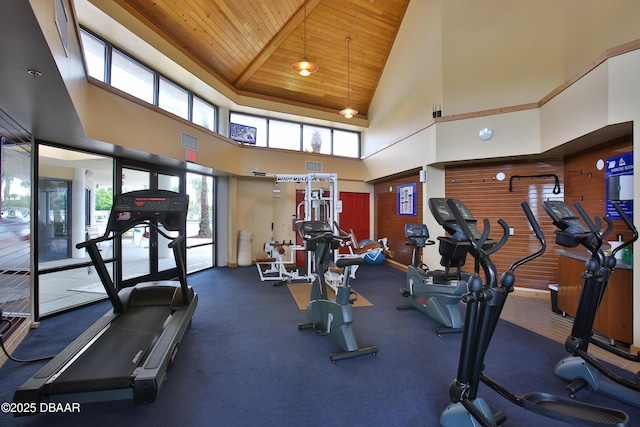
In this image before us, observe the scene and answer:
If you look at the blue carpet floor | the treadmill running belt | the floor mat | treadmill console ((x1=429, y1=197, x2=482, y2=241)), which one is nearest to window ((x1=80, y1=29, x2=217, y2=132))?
the treadmill running belt

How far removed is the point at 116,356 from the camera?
2.23m

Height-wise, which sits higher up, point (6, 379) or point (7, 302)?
point (7, 302)

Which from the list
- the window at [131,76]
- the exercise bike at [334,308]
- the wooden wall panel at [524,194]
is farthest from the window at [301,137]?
the exercise bike at [334,308]

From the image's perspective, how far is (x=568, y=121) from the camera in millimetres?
3764

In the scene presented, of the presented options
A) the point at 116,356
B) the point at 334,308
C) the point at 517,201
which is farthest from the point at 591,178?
the point at 116,356

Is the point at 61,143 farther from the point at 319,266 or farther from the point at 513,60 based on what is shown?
the point at 513,60

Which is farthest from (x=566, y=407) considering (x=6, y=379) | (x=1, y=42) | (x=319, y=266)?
(x=6, y=379)

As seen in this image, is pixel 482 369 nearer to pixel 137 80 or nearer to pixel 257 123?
pixel 137 80

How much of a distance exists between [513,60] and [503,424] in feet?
18.5

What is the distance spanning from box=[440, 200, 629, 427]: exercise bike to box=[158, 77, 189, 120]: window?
18.7ft

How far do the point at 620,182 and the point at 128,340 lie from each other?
5.34 meters

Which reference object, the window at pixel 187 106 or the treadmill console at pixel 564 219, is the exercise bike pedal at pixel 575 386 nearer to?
the treadmill console at pixel 564 219

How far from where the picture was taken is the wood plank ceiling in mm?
4895

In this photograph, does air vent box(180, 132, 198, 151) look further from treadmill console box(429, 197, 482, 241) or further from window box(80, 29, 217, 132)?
treadmill console box(429, 197, 482, 241)
